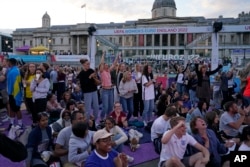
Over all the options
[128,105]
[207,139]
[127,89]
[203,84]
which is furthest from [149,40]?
[207,139]

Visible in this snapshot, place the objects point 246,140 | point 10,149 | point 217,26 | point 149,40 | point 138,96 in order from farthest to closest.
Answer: point 149,40, point 217,26, point 138,96, point 246,140, point 10,149

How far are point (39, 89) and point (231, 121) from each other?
4715 mm

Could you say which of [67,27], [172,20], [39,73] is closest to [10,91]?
[39,73]

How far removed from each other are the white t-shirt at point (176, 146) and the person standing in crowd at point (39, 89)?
411 centimetres

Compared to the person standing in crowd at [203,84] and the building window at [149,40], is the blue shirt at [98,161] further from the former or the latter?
the building window at [149,40]

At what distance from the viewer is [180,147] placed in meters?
4.89

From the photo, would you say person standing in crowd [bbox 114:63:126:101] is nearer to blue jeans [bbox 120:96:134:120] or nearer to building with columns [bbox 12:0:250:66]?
blue jeans [bbox 120:96:134:120]

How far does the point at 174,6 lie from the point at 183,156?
312 feet

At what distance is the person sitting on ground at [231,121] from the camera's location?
6.53 m

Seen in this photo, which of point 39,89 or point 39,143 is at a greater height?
point 39,89

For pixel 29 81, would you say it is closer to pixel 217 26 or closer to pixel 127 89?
pixel 127 89

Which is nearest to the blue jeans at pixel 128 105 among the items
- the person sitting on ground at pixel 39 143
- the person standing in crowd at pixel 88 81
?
the person standing in crowd at pixel 88 81

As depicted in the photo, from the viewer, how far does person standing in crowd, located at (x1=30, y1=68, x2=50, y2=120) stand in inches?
309

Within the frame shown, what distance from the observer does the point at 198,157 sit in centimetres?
Answer: 487
